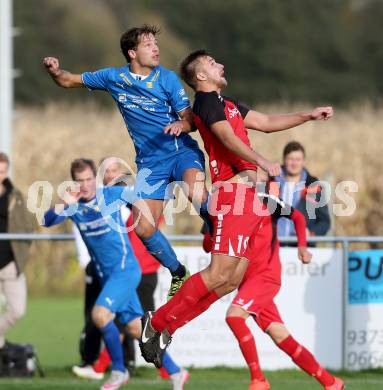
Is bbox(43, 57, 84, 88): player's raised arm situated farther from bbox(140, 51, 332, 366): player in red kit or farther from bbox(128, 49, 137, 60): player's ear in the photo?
bbox(140, 51, 332, 366): player in red kit

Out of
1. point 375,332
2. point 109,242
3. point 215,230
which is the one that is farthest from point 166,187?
point 375,332

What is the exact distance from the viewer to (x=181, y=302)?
884cm

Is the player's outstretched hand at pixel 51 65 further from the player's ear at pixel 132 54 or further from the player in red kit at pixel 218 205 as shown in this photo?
the player in red kit at pixel 218 205

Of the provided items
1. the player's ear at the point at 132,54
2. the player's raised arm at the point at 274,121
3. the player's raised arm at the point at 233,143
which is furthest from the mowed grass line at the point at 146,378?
the player's ear at the point at 132,54

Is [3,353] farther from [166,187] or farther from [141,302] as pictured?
[166,187]

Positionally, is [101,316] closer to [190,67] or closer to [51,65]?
[51,65]

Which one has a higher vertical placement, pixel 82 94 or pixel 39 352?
pixel 82 94

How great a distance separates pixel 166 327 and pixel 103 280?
2.11 metres

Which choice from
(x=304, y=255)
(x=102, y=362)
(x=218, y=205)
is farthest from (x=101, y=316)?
(x=218, y=205)

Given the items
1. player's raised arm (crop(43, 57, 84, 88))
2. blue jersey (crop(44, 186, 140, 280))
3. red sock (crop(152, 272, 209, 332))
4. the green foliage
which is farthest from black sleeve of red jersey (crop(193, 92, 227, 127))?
the green foliage

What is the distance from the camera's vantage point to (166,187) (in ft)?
30.4

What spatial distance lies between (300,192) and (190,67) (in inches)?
130

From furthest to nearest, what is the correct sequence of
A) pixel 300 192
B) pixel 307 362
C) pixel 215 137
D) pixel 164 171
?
1. pixel 300 192
2. pixel 307 362
3. pixel 164 171
4. pixel 215 137

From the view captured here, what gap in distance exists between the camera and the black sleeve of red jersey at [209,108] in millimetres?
8633
